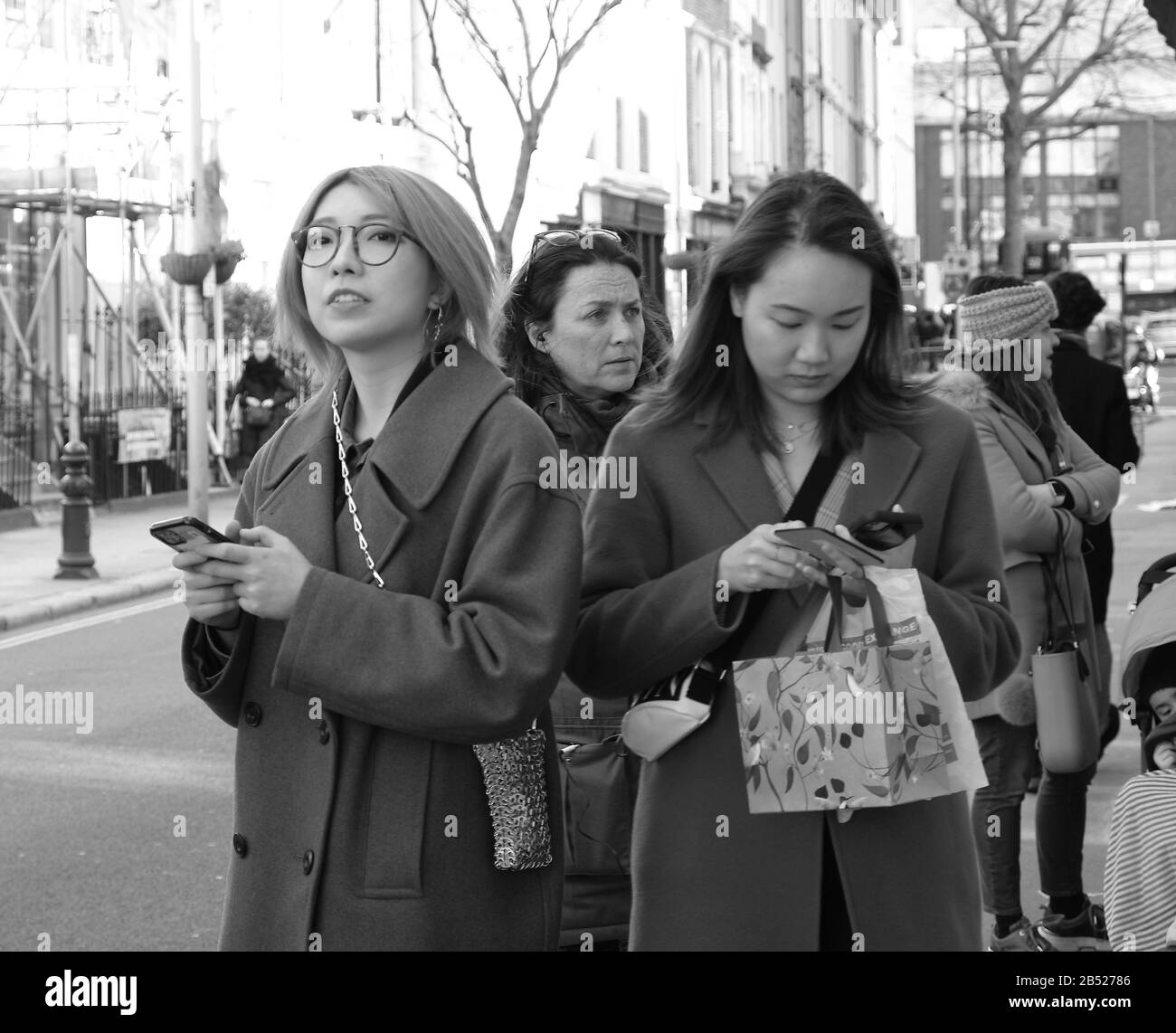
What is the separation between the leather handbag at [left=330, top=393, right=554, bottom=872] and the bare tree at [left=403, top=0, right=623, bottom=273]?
700 inches

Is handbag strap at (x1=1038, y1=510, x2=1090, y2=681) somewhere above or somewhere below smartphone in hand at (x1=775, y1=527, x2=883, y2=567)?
below

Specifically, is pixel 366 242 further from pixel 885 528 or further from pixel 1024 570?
pixel 1024 570

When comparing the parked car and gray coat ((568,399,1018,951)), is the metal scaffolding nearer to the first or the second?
gray coat ((568,399,1018,951))

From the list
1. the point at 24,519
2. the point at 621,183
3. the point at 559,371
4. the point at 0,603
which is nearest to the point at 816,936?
the point at 559,371

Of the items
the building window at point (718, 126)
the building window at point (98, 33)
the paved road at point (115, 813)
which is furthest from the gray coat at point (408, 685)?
the building window at point (718, 126)

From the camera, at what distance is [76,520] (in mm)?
15445

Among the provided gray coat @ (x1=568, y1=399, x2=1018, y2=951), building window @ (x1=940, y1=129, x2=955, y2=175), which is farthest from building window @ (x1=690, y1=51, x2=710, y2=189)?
building window @ (x1=940, y1=129, x2=955, y2=175)

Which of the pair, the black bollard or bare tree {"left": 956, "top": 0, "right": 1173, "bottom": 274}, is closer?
the black bollard

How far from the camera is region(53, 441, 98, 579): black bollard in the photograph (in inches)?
605

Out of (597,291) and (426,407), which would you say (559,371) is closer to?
(597,291)

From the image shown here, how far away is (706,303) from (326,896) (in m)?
1.17

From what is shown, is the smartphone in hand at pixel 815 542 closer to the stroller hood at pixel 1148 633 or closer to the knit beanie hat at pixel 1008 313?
the stroller hood at pixel 1148 633

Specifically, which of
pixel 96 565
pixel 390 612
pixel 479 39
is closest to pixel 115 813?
pixel 390 612

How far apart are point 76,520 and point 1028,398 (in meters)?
11.2
